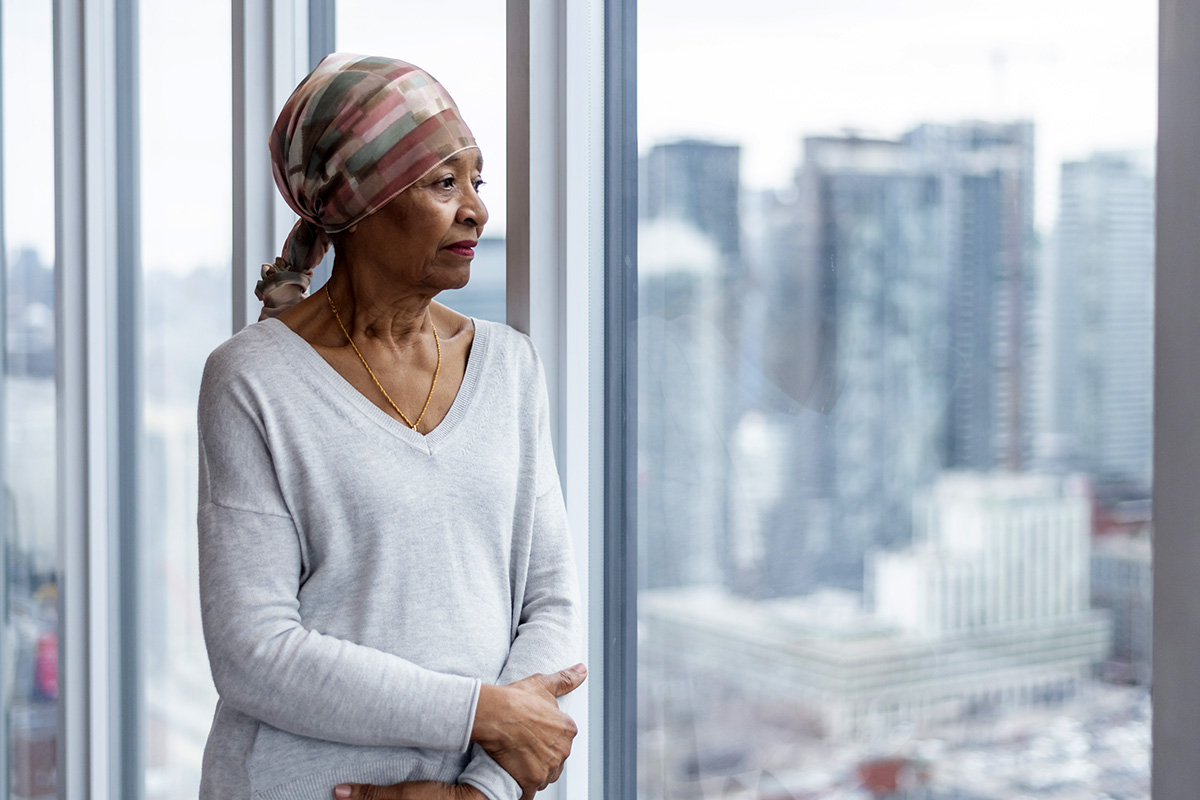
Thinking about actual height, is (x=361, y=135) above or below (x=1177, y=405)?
above

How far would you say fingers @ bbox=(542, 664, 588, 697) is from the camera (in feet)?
3.79

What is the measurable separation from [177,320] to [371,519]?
1.33 m

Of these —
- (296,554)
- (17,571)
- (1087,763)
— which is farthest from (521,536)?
(17,571)

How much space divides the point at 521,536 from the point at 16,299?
2.35 metres

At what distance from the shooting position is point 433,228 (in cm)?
112

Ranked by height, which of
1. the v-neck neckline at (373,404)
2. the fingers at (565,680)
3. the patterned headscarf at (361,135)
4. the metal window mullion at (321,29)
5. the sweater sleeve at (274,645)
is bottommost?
the fingers at (565,680)

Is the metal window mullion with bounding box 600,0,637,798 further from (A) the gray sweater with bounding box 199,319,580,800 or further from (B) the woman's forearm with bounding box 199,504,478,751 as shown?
(B) the woman's forearm with bounding box 199,504,478,751

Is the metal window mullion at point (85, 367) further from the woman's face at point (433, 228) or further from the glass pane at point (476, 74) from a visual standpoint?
the woman's face at point (433, 228)

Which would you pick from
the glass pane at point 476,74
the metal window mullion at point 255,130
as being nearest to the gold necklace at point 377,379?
the glass pane at point 476,74

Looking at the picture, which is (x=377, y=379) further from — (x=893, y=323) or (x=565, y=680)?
(x=893, y=323)

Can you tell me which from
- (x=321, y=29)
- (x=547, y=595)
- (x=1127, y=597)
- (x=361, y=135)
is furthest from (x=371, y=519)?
(x=321, y=29)

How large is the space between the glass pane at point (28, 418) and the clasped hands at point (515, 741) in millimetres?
1921

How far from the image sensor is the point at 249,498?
1.10 meters

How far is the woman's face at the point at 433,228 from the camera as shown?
1115 millimetres
